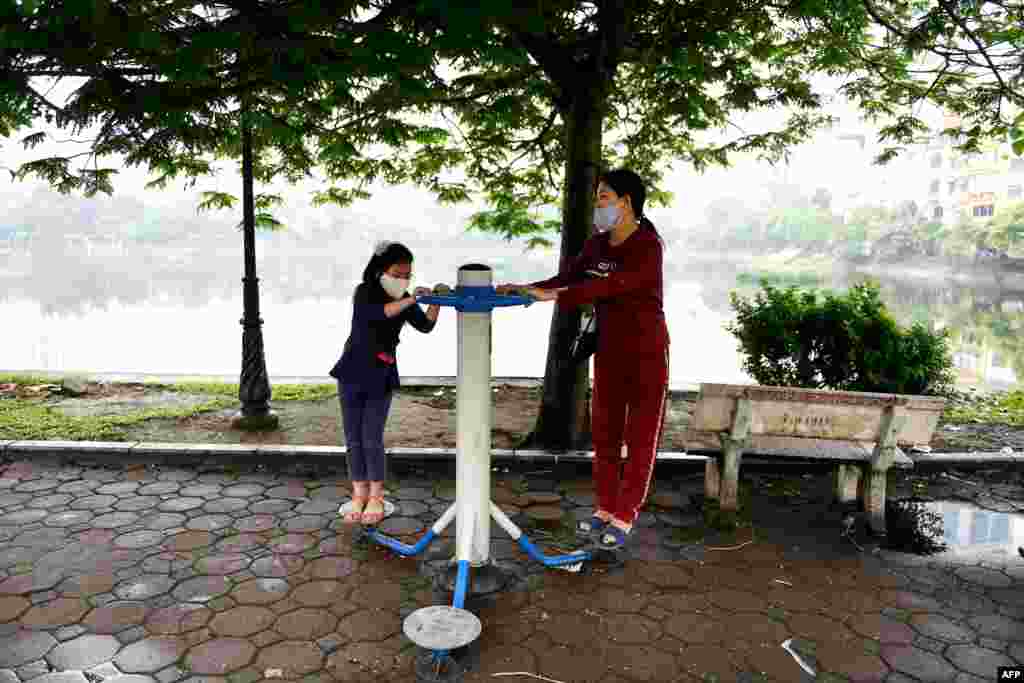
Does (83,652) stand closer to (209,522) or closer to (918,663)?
(209,522)

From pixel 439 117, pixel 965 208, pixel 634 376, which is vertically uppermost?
pixel 965 208

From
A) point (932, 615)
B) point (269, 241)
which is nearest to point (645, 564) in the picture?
point (932, 615)

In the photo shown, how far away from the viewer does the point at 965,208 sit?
4484cm

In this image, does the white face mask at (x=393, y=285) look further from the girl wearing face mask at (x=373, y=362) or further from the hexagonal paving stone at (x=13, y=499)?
the hexagonal paving stone at (x=13, y=499)

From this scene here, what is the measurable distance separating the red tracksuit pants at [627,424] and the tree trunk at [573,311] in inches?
61.1

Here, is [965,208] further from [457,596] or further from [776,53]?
[457,596]

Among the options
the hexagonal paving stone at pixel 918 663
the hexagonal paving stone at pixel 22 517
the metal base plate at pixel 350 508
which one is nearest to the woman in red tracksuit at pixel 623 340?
the metal base plate at pixel 350 508

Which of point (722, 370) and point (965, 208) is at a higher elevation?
point (965, 208)

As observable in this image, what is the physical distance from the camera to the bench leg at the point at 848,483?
4961mm

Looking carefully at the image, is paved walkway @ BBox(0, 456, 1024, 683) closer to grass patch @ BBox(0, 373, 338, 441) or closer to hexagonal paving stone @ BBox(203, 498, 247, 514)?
hexagonal paving stone @ BBox(203, 498, 247, 514)

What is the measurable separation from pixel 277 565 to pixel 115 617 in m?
0.80

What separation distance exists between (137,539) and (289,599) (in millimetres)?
1215

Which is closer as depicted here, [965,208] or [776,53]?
[776,53]

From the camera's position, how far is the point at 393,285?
13.4ft
